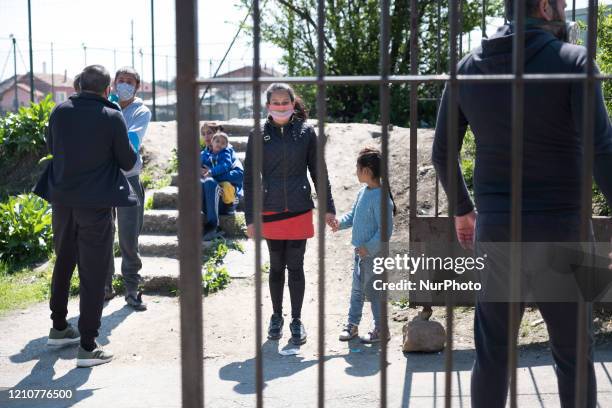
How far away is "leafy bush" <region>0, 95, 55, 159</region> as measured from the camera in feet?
33.2

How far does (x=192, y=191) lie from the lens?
2.43 metres

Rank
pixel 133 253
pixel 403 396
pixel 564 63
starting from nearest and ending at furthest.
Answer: pixel 564 63 < pixel 403 396 < pixel 133 253

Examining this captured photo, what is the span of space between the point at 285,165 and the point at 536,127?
2.40 metres

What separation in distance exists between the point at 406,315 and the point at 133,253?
213 centimetres

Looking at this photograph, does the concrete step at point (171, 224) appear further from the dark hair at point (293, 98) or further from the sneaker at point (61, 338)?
the dark hair at point (293, 98)

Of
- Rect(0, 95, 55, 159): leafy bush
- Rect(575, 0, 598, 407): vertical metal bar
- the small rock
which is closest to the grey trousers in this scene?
the small rock

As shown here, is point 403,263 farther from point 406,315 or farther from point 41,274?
point 41,274

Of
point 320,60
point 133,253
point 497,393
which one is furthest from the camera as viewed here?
point 133,253

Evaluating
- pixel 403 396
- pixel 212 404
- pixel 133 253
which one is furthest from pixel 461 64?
pixel 133 253

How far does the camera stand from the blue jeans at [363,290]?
16.4 ft

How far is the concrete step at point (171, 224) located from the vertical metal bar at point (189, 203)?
5147 millimetres

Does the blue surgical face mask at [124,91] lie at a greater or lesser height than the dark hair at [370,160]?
greater

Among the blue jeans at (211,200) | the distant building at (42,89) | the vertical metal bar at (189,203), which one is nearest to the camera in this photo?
the vertical metal bar at (189,203)

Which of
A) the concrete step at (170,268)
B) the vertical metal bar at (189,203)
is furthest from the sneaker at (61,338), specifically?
the vertical metal bar at (189,203)
